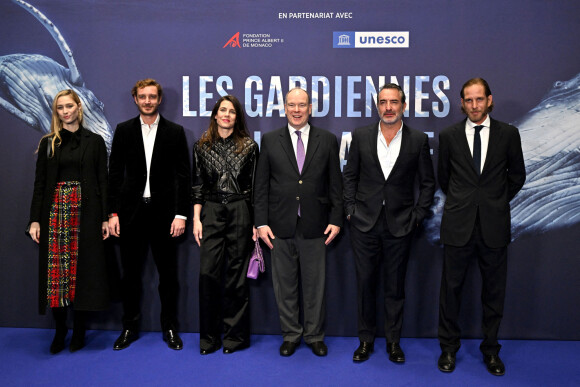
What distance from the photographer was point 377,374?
10.8 feet

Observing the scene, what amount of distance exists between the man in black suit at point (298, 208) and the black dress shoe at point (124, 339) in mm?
1254

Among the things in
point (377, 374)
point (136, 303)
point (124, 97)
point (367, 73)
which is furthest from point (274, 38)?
point (377, 374)

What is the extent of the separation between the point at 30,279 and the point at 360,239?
3000 millimetres

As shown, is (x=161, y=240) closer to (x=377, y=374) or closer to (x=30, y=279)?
(x=30, y=279)

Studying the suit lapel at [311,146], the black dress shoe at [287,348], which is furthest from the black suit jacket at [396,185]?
the black dress shoe at [287,348]

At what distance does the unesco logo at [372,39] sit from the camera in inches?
154

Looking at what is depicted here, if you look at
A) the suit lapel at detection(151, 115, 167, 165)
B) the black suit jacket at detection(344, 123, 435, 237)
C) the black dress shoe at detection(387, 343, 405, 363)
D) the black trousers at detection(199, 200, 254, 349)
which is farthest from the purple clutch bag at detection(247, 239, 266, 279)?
the black dress shoe at detection(387, 343, 405, 363)

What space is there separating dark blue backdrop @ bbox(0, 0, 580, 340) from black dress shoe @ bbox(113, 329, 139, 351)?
296 mm

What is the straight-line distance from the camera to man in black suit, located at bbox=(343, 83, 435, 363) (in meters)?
3.42

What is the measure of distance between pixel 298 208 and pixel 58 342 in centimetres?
217

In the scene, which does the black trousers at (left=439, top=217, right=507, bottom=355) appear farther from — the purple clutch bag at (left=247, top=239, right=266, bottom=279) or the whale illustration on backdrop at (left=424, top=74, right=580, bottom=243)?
the purple clutch bag at (left=247, top=239, right=266, bottom=279)

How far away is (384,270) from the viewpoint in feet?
11.8

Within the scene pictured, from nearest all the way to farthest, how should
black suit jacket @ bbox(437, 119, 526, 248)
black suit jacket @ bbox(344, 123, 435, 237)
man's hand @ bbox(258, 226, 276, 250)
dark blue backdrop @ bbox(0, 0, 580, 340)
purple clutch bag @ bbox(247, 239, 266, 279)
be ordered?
black suit jacket @ bbox(437, 119, 526, 248) → black suit jacket @ bbox(344, 123, 435, 237) → man's hand @ bbox(258, 226, 276, 250) → purple clutch bag @ bbox(247, 239, 266, 279) → dark blue backdrop @ bbox(0, 0, 580, 340)

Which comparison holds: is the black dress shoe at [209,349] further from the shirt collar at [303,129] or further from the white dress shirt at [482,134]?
the white dress shirt at [482,134]
